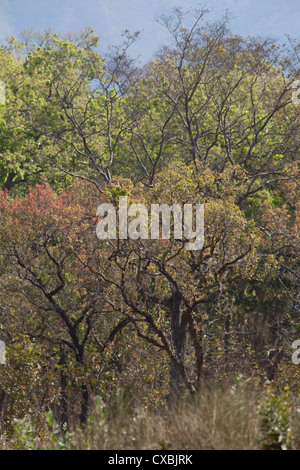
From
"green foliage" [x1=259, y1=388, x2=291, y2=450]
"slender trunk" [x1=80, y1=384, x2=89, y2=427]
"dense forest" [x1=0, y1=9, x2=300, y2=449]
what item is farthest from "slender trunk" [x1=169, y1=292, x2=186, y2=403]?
"green foliage" [x1=259, y1=388, x2=291, y2=450]

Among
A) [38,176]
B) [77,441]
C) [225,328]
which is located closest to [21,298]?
[38,176]

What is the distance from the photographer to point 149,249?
45.7 ft

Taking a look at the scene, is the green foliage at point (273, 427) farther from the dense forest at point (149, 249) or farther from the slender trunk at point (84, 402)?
the slender trunk at point (84, 402)

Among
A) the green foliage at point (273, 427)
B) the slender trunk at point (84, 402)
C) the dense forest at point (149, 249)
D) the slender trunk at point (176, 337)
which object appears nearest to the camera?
the green foliage at point (273, 427)

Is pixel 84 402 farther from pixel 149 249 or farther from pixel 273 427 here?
pixel 273 427

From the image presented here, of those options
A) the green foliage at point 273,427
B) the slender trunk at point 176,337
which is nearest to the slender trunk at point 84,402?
the slender trunk at point 176,337

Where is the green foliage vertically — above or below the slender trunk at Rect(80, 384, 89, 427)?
above

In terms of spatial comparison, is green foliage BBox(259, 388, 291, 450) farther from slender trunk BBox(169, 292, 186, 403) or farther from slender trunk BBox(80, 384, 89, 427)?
slender trunk BBox(80, 384, 89, 427)

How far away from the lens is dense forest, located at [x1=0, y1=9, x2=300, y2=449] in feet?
42.9

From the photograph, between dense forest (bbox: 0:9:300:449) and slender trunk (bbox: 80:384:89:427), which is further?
slender trunk (bbox: 80:384:89:427)

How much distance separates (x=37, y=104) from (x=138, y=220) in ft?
47.5

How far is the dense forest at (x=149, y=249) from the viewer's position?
1307 centimetres

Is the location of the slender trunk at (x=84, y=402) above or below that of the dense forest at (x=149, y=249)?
below

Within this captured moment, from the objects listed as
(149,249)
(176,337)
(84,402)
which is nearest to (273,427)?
(149,249)
